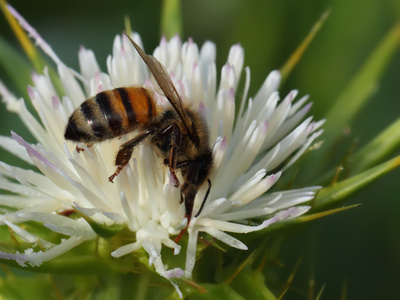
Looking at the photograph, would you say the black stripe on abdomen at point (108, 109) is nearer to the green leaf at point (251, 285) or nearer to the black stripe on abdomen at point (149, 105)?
the black stripe on abdomen at point (149, 105)

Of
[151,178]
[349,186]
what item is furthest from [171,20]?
[349,186]

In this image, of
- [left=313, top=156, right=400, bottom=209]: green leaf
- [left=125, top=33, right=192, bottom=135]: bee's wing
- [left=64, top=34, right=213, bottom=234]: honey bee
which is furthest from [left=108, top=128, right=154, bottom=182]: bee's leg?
[left=313, top=156, right=400, bottom=209]: green leaf

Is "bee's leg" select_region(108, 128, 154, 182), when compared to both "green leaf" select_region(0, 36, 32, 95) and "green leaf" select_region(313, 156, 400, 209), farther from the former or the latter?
"green leaf" select_region(0, 36, 32, 95)

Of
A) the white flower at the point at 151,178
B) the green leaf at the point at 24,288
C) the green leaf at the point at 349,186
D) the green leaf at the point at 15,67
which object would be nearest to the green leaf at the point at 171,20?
the white flower at the point at 151,178

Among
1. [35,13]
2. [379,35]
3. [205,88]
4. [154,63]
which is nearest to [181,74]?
[205,88]

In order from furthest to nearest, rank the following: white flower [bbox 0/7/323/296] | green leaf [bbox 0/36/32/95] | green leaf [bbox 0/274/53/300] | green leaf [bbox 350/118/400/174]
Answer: green leaf [bbox 0/36/32/95] < green leaf [bbox 350/118/400/174] < green leaf [bbox 0/274/53/300] < white flower [bbox 0/7/323/296]

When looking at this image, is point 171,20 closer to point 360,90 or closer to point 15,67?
point 15,67
